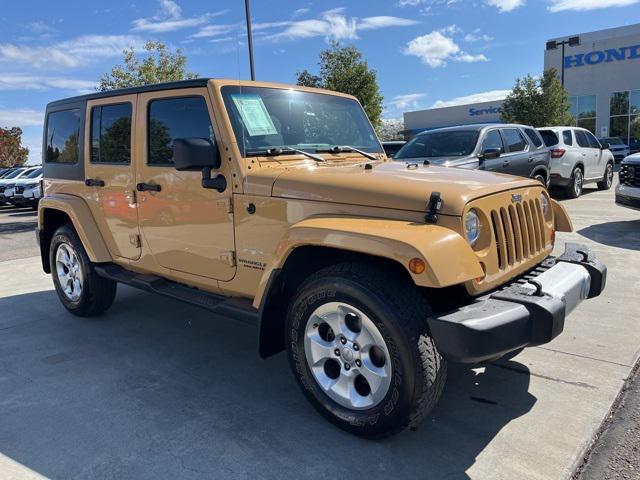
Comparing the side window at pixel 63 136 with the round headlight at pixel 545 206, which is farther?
the side window at pixel 63 136

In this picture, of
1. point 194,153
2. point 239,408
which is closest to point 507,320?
point 239,408

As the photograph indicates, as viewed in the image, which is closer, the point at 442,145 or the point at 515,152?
the point at 442,145

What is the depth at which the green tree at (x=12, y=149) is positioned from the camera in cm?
4566

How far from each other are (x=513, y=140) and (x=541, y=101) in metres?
19.2

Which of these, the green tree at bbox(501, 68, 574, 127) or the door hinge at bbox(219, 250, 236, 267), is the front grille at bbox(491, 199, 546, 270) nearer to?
the door hinge at bbox(219, 250, 236, 267)

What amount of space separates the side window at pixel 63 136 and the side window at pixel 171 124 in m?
1.28

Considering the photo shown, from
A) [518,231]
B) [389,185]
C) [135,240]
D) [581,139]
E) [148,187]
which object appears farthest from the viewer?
[581,139]

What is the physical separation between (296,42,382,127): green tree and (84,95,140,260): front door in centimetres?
1486

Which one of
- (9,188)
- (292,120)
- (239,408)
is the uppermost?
(292,120)

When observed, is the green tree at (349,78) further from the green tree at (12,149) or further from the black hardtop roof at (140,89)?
the green tree at (12,149)

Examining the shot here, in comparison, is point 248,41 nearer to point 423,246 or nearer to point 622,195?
→ point 622,195

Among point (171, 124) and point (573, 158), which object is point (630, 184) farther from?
point (171, 124)

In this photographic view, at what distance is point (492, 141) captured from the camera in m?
9.30

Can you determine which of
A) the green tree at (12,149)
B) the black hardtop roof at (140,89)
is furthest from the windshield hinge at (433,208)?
the green tree at (12,149)
